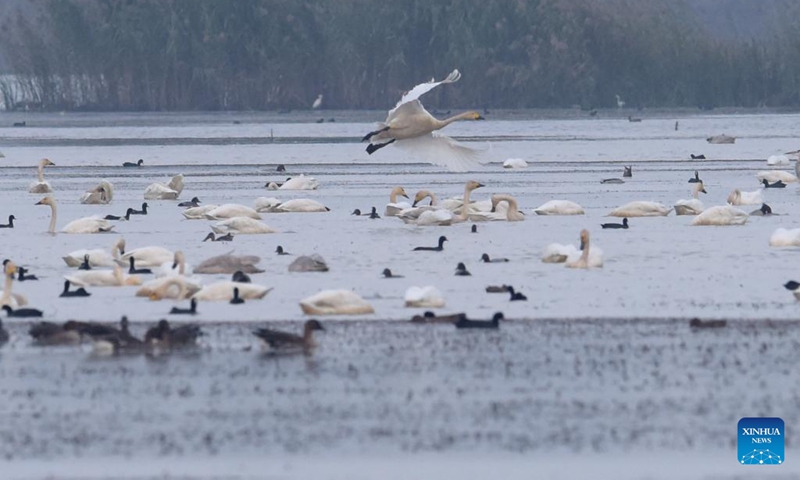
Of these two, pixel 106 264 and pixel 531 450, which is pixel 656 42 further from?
pixel 531 450

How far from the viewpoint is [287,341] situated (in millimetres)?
10844

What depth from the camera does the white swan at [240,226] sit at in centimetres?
1905

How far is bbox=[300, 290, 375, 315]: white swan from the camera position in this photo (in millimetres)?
12109

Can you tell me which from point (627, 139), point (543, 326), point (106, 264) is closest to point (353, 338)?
point (543, 326)

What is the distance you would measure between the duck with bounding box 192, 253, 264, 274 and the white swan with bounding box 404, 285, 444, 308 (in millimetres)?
2682

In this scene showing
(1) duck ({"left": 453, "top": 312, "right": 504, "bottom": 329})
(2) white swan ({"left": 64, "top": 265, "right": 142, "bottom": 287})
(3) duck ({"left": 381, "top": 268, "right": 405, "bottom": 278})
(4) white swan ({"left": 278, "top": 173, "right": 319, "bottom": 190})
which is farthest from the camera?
(4) white swan ({"left": 278, "top": 173, "right": 319, "bottom": 190})

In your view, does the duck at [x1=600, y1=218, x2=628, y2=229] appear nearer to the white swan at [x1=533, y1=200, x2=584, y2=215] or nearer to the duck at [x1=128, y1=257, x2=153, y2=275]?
the white swan at [x1=533, y1=200, x2=584, y2=215]

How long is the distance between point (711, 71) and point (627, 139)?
907 inches

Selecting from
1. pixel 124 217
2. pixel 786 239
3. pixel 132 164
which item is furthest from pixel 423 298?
pixel 132 164

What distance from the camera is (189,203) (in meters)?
24.5

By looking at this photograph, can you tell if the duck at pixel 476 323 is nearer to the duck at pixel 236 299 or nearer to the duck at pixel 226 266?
the duck at pixel 236 299

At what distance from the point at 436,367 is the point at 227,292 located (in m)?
3.13

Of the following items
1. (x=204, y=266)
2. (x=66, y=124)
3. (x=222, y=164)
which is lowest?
(x=204, y=266)

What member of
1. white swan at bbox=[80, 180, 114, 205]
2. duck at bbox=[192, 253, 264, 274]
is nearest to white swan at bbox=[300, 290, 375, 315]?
duck at bbox=[192, 253, 264, 274]
